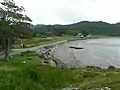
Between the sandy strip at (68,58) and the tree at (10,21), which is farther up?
the tree at (10,21)

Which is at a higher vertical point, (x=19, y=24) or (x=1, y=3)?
(x=1, y=3)

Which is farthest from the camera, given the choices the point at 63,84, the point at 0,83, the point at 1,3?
the point at 1,3

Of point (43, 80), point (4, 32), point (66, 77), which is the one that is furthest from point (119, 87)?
point (4, 32)

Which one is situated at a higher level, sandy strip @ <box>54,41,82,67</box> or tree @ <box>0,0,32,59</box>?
tree @ <box>0,0,32,59</box>

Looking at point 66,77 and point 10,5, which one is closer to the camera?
point 66,77

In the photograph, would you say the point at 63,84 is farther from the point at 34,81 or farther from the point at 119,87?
the point at 119,87

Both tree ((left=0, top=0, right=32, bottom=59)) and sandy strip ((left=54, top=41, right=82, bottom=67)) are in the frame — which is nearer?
tree ((left=0, top=0, right=32, bottom=59))

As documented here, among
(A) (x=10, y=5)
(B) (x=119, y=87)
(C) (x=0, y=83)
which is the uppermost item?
(A) (x=10, y=5)

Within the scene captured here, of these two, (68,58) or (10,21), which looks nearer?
(10,21)

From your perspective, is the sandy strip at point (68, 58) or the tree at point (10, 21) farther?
the sandy strip at point (68, 58)

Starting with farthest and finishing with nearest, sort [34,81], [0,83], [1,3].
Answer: [1,3]
[34,81]
[0,83]

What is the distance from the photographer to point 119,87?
834 inches

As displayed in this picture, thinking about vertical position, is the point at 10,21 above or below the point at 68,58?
above

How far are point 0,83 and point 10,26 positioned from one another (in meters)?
39.3
